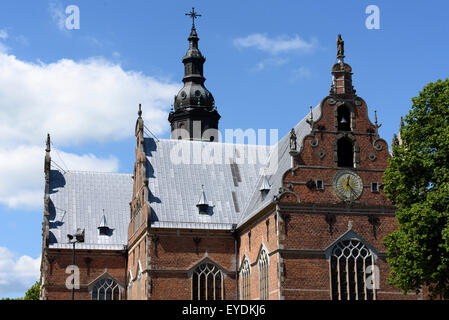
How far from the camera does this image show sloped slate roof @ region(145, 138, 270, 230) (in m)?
Answer: 46.9

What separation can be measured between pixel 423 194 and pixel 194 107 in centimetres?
3566

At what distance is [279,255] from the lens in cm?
3831

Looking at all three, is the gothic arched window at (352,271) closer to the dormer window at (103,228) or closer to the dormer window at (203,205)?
the dormer window at (203,205)

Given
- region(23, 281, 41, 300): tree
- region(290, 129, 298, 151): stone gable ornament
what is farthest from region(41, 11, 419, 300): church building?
region(23, 281, 41, 300): tree

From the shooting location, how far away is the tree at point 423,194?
31.1m

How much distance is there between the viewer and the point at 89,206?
2210 inches

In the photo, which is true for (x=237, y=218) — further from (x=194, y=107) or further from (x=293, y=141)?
(x=194, y=107)

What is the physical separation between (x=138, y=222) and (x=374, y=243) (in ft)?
60.9

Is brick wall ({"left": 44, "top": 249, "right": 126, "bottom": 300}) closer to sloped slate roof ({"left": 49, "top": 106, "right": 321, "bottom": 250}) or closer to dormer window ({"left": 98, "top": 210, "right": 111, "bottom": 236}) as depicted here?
sloped slate roof ({"left": 49, "top": 106, "right": 321, "bottom": 250})

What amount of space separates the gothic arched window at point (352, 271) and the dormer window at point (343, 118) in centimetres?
735

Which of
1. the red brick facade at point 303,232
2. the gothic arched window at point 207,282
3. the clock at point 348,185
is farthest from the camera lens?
the gothic arched window at point 207,282

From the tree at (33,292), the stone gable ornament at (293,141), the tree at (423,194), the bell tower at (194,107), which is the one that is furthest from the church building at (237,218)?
the tree at (33,292)
